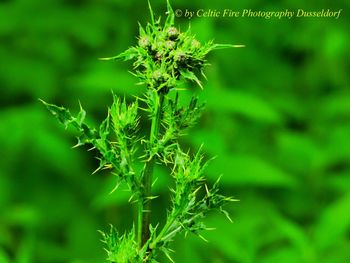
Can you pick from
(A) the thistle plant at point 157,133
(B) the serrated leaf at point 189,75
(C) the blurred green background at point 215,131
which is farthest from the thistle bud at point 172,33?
(C) the blurred green background at point 215,131

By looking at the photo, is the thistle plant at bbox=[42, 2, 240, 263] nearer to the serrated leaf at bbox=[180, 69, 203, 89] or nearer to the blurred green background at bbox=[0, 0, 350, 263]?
the serrated leaf at bbox=[180, 69, 203, 89]

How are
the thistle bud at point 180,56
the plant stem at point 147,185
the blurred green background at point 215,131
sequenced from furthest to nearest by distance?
the blurred green background at point 215,131 < the plant stem at point 147,185 < the thistle bud at point 180,56

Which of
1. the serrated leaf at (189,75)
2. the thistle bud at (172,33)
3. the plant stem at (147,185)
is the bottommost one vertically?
the plant stem at (147,185)

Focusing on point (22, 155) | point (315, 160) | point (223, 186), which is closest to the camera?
point (223, 186)

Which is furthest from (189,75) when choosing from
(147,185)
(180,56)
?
(147,185)

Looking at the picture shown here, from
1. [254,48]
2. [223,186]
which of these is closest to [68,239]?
[223,186]

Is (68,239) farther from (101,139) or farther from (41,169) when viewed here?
(101,139)

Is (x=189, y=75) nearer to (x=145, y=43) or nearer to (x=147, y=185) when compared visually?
(x=145, y=43)

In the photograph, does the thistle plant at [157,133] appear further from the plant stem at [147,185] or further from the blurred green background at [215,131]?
the blurred green background at [215,131]

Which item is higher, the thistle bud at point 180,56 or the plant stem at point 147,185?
the thistle bud at point 180,56
